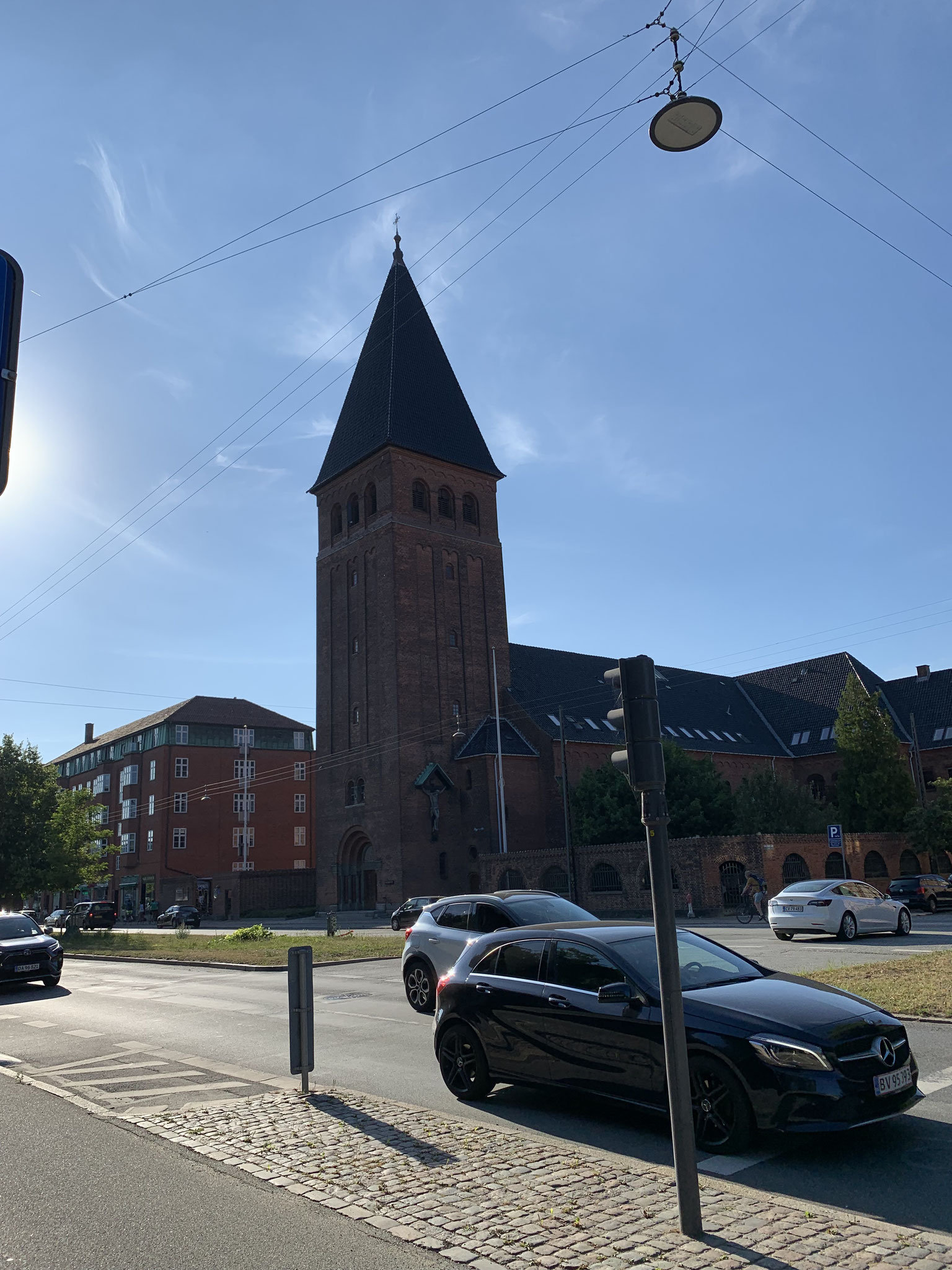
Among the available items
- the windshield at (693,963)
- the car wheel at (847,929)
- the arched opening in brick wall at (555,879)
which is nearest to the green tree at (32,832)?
the arched opening in brick wall at (555,879)

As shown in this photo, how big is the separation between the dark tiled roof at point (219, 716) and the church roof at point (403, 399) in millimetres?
28890

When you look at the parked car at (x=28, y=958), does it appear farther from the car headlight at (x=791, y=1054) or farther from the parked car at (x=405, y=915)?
the car headlight at (x=791, y=1054)

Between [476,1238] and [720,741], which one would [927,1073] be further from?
[720,741]

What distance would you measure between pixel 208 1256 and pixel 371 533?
161ft

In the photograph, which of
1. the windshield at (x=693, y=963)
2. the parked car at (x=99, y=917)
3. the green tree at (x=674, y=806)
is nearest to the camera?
the windshield at (x=693, y=963)

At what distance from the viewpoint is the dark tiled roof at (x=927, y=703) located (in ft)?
202

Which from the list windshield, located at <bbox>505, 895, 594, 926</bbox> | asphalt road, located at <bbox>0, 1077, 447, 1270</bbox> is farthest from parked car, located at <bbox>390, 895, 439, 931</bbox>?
asphalt road, located at <bbox>0, 1077, 447, 1270</bbox>

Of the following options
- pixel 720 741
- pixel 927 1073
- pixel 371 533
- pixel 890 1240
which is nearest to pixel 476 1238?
pixel 890 1240

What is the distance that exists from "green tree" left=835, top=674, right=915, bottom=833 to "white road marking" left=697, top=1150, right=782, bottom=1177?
41.7 metres

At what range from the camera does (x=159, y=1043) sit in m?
11.0

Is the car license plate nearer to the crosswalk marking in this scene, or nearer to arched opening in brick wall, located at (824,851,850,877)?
the crosswalk marking

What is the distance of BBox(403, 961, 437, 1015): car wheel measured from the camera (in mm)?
13008

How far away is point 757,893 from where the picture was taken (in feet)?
107

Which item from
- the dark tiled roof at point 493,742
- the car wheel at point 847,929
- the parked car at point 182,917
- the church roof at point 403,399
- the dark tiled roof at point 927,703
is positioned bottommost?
the parked car at point 182,917
